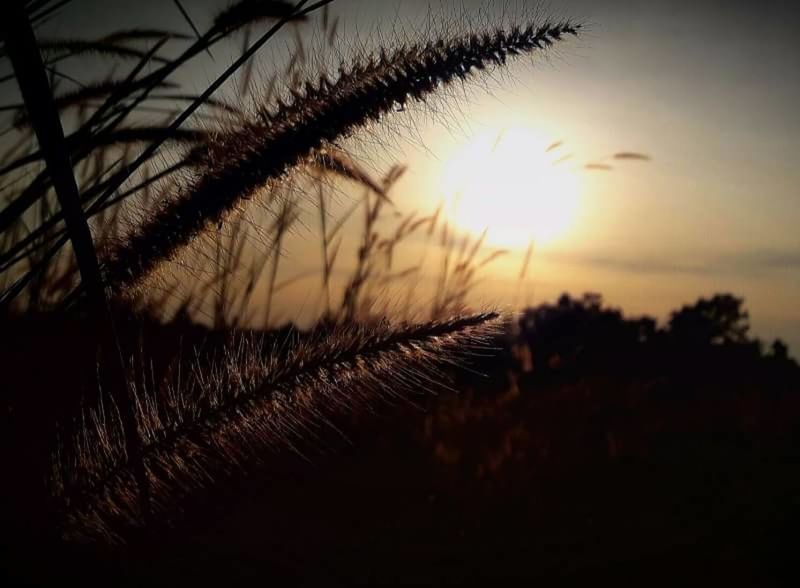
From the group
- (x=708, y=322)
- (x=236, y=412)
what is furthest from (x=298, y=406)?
(x=708, y=322)

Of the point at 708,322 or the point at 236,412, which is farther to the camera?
the point at 708,322

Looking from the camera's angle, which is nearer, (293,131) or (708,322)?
(293,131)

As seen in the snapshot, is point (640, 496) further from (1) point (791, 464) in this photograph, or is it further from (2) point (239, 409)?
(2) point (239, 409)

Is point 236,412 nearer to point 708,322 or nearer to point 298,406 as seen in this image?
point 298,406

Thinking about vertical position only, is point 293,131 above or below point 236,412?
above

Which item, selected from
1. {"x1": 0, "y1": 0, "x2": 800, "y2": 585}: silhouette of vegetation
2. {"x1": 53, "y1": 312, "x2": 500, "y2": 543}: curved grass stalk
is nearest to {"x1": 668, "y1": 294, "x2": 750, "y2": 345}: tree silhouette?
{"x1": 0, "y1": 0, "x2": 800, "y2": 585}: silhouette of vegetation

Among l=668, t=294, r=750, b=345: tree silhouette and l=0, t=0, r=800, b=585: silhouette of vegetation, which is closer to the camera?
l=0, t=0, r=800, b=585: silhouette of vegetation

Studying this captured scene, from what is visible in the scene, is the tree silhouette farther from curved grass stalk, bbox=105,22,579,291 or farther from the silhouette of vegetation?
curved grass stalk, bbox=105,22,579,291

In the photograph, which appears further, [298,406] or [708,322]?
[708,322]

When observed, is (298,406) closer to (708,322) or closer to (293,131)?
(293,131)

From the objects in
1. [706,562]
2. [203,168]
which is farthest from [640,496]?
[203,168]

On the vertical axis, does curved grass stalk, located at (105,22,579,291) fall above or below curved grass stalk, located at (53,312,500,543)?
above

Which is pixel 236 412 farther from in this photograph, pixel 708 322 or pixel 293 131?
pixel 708 322
